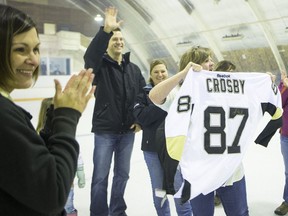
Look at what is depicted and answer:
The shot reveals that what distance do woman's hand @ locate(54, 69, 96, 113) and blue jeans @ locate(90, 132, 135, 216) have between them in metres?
1.65

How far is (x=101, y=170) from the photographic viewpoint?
2637 mm

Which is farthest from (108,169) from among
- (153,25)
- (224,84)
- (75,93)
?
(153,25)

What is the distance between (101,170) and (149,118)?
2.28 ft

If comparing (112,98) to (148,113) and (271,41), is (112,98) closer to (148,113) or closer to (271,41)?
(148,113)

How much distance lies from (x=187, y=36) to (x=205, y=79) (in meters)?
10.2

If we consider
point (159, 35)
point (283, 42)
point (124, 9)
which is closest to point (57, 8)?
point (124, 9)

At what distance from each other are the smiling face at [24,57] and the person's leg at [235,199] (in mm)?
1234

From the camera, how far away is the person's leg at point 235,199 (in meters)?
1.73

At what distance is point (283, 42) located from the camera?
30.1 ft

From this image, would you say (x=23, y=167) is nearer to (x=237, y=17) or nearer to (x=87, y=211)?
(x=87, y=211)

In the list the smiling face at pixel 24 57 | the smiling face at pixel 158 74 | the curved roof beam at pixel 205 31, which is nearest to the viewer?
the smiling face at pixel 24 57

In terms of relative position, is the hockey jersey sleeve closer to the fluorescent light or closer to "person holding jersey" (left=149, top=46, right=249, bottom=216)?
"person holding jersey" (left=149, top=46, right=249, bottom=216)

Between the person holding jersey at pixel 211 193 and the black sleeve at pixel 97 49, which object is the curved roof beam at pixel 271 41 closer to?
the black sleeve at pixel 97 49

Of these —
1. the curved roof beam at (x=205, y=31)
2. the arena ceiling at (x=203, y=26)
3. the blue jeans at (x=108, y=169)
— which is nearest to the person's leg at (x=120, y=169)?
the blue jeans at (x=108, y=169)
